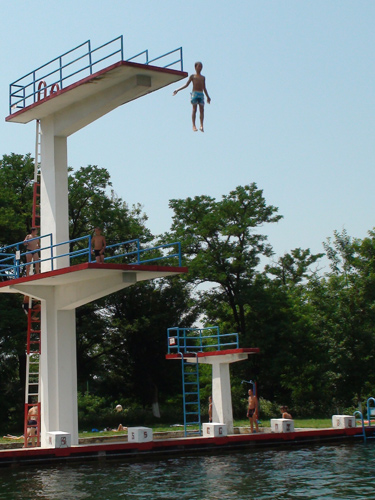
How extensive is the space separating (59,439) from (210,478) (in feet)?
16.8

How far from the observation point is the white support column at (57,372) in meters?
22.6

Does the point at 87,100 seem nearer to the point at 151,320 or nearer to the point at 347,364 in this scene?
the point at 151,320

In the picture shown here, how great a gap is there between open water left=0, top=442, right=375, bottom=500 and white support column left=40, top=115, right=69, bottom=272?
645 cm

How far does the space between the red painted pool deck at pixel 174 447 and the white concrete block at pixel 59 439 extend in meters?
0.14

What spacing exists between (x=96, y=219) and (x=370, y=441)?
23.1 metres

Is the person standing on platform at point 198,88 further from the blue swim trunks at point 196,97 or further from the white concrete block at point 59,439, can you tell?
the white concrete block at point 59,439

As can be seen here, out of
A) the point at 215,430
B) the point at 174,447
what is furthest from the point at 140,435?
the point at 215,430

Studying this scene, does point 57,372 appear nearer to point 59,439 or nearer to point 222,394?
point 59,439

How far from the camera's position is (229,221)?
1779 inches

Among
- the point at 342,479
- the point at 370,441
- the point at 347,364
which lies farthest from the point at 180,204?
the point at 342,479

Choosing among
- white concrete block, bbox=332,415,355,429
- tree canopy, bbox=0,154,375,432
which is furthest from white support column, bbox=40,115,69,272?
tree canopy, bbox=0,154,375,432

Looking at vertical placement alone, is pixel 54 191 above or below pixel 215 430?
above

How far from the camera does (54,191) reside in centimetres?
2350

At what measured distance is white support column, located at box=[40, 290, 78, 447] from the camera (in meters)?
22.6
